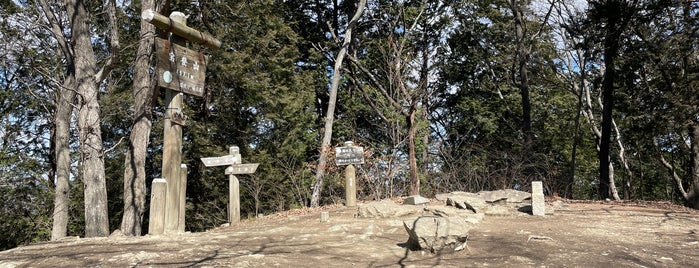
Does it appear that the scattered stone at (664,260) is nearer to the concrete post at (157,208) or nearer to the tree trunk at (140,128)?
the concrete post at (157,208)

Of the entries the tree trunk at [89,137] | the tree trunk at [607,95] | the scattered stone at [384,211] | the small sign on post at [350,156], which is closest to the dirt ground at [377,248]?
the scattered stone at [384,211]

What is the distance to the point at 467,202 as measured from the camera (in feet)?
26.5

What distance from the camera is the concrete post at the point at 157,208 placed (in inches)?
221

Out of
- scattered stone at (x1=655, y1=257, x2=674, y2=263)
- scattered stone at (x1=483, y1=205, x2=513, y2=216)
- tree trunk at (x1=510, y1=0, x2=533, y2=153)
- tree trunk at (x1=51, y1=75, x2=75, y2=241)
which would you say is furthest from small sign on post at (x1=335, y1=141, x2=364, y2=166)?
tree trunk at (x1=510, y1=0, x2=533, y2=153)

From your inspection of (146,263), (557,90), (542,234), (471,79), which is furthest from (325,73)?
(146,263)

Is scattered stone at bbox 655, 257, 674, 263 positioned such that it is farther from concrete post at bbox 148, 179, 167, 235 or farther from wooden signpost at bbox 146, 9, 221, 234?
concrete post at bbox 148, 179, 167, 235

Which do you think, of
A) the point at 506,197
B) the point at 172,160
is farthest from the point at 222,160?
the point at 506,197

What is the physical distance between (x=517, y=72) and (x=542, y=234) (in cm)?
1854

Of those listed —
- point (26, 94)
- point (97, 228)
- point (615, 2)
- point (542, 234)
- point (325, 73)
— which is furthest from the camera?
point (325, 73)

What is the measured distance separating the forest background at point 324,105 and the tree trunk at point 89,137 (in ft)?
0.09

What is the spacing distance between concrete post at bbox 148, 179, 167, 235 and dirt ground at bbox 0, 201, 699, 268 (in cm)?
22

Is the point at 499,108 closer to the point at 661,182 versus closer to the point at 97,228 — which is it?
the point at 661,182

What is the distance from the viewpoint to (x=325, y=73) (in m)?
22.0

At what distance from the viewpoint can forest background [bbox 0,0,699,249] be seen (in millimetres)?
10312
